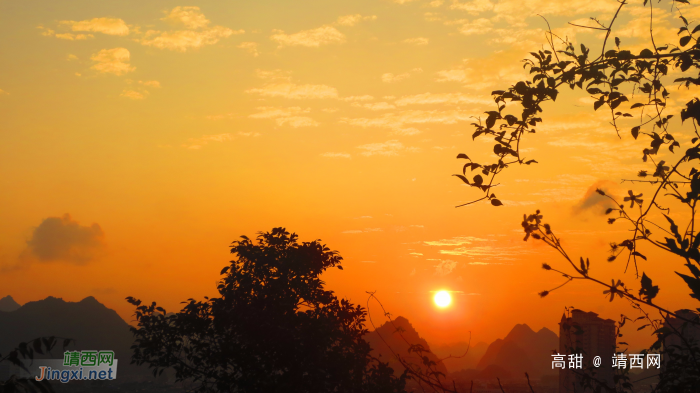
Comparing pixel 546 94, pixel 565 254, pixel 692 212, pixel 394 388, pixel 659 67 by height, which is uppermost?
pixel 659 67

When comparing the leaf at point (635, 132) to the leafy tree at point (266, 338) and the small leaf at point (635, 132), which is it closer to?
the small leaf at point (635, 132)

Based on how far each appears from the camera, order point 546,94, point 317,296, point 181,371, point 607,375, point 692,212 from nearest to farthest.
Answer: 1. point 692,212
2. point 546,94
3. point 181,371
4. point 317,296
5. point 607,375

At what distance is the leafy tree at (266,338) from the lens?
1182 cm

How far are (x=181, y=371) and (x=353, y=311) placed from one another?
15.8 ft

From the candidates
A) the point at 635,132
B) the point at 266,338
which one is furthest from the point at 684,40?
the point at 266,338

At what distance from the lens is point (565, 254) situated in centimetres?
390

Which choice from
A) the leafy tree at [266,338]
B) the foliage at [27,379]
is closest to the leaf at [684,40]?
the foliage at [27,379]

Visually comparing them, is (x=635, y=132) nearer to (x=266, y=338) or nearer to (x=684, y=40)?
(x=684, y=40)

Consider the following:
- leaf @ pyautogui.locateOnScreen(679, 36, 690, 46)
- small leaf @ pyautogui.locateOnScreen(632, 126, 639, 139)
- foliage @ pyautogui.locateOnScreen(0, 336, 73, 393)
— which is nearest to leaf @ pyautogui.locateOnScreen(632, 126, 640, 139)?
small leaf @ pyautogui.locateOnScreen(632, 126, 639, 139)

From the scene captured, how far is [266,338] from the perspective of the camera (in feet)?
40.3

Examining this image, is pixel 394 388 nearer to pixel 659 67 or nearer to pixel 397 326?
pixel 397 326

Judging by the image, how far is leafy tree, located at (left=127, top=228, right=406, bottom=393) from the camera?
38.8ft

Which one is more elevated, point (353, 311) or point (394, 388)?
point (353, 311)

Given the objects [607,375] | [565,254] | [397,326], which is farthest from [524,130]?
[607,375]
